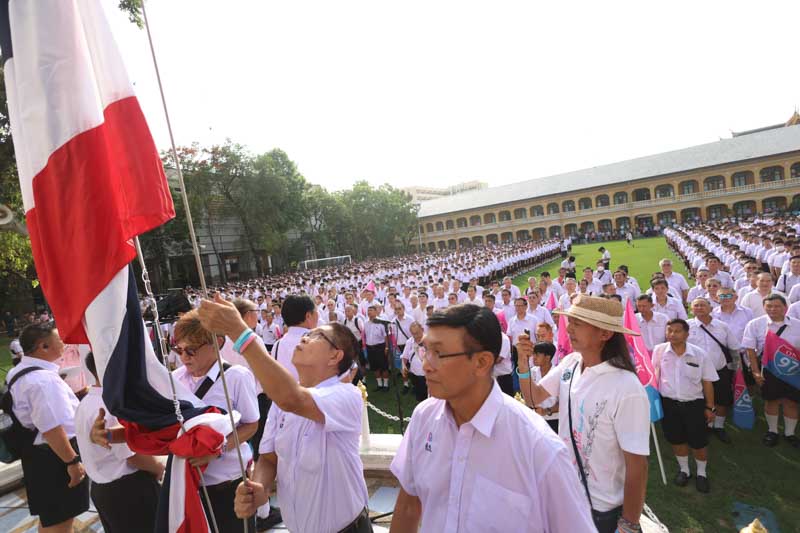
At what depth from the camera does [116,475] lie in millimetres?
2580

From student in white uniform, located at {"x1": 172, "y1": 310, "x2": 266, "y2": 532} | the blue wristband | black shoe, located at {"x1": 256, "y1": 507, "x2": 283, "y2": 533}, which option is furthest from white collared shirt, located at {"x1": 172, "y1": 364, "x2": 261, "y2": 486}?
black shoe, located at {"x1": 256, "y1": 507, "x2": 283, "y2": 533}

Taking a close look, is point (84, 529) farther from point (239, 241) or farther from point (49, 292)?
point (239, 241)

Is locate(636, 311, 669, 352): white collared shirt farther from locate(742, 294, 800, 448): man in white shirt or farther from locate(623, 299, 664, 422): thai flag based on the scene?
locate(623, 299, 664, 422): thai flag

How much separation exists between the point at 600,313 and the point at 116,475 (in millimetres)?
3030

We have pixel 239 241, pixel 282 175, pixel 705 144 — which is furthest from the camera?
pixel 705 144

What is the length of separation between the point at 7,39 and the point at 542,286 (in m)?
9.76

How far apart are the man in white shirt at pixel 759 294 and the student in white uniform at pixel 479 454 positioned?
6.14 metres

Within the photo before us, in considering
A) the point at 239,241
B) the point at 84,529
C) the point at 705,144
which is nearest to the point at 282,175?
the point at 239,241

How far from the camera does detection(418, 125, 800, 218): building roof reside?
41.1m

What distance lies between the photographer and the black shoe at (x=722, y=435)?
482 cm

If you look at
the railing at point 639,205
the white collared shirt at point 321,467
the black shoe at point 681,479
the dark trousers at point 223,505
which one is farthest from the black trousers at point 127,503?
the railing at point 639,205

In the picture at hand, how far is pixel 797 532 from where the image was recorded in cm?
335

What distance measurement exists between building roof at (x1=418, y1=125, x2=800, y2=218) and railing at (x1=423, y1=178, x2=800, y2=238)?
2.75 meters

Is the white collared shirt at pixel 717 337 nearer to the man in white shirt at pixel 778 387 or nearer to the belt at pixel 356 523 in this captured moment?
the man in white shirt at pixel 778 387
